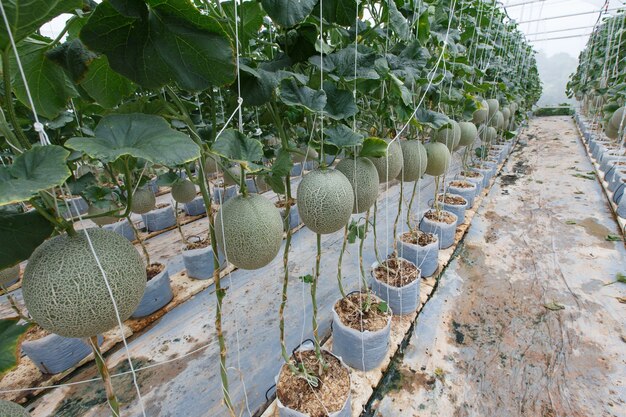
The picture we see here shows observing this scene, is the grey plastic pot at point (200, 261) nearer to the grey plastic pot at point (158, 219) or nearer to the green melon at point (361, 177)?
the grey plastic pot at point (158, 219)

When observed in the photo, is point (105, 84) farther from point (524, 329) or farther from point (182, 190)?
point (524, 329)

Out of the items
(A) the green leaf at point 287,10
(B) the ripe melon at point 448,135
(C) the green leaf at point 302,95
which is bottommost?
(B) the ripe melon at point 448,135

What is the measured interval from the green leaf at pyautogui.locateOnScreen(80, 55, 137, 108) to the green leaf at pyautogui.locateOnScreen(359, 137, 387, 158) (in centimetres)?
84

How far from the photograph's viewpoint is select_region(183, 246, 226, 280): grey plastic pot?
2.99 metres

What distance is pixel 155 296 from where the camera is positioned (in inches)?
103

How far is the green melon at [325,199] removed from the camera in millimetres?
1178

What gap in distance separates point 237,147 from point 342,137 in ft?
1.51

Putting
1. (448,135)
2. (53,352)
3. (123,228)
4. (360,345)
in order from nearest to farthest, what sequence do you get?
(360,345)
(53,352)
(448,135)
(123,228)

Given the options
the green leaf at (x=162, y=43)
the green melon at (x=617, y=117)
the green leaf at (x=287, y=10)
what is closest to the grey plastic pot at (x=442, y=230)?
the green melon at (x=617, y=117)

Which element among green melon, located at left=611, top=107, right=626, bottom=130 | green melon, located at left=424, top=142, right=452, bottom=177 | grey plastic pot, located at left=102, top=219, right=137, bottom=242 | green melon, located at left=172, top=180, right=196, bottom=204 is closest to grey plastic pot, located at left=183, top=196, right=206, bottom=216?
grey plastic pot, located at left=102, top=219, right=137, bottom=242

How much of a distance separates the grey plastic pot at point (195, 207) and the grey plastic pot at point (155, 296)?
82.3 inches

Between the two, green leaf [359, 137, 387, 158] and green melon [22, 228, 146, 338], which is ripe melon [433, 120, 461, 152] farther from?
green melon [22, 228, 146, 338]

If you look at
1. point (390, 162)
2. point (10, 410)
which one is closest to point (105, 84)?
point (10, 410)

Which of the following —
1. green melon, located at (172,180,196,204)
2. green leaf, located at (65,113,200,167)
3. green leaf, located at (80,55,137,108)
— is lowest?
green melon, located at (172,180,196,204)
